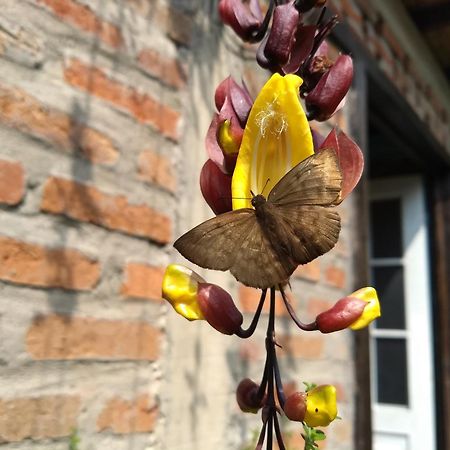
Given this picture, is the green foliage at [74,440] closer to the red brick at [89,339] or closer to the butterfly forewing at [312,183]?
the red brick at [89,339]

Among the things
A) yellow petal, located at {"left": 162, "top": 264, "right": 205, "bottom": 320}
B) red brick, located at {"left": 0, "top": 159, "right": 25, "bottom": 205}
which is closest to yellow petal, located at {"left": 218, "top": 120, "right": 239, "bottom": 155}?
yellow petal, located at {"left": 162, "top": 264, "right": 205, "bottom": 320}

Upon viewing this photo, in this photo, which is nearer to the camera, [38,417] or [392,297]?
[38,417]

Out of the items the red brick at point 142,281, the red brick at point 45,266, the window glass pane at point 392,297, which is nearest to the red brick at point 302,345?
the red brick at point 142,281

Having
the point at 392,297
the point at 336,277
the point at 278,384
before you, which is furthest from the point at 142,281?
the point at 392,297

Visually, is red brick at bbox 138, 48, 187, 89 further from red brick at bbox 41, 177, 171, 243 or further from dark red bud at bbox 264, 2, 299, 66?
dark red bud at bbox 264, 2, 299, 66

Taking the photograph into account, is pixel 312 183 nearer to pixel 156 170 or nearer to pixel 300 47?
pixel 300 47
